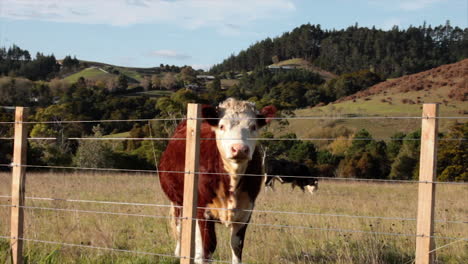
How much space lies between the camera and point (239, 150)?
18.0 feet

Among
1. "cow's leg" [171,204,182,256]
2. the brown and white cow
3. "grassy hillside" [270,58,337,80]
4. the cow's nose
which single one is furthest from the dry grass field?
"grassy hillside" [270,58,337,80]

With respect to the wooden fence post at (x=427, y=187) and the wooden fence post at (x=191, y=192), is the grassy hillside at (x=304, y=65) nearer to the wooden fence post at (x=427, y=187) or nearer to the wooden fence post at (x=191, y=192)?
the wooden fence post at (x=191, y=192)

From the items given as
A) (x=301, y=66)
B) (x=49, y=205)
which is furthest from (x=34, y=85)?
(x=49, y=205)

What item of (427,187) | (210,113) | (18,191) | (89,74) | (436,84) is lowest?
→ (18,191)

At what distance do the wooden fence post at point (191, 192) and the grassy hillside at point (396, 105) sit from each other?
5048 cm

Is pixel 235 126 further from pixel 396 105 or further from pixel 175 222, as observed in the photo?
pixel 396 105

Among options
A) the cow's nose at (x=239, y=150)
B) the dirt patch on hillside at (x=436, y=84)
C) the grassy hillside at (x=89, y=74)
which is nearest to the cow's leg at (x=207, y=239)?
the cow's nose at (x=239, y=150)

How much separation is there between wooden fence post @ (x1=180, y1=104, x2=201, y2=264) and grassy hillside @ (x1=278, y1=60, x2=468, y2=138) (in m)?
50.5

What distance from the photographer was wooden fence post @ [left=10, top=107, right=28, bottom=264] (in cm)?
614

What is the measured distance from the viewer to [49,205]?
11.9 m

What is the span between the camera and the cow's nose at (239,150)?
548cm

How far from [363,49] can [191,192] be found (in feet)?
458

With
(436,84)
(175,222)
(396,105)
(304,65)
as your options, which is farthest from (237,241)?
(304,65)

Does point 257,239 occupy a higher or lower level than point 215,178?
lower
